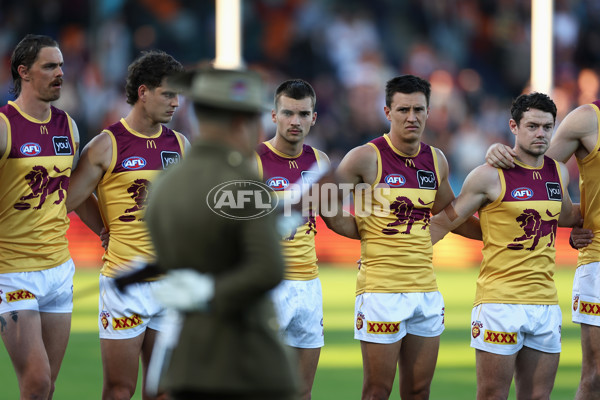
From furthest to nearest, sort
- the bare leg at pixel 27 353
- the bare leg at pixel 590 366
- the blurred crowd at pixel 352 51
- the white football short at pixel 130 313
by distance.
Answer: the blurred crowd at pixel 352 51 < the bare leg at pixel 590 366 < the white football short at pixel 130 313 < the bare leg at pixel 27 353

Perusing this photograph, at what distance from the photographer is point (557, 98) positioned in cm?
2147

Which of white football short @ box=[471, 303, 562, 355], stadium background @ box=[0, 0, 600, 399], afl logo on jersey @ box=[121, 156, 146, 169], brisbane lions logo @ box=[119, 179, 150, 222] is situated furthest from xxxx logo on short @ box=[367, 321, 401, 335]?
stadium background @ box=[0, 0, 600, 399]

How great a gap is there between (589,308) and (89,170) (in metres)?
→ 3.98

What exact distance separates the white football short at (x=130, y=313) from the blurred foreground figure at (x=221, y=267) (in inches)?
112

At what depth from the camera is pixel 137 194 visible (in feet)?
22.1

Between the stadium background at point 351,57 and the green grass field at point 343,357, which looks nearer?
the green grass field at point 343,357

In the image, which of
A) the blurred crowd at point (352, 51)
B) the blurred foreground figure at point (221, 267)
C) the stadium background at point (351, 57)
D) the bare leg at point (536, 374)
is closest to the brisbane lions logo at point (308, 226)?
the bare leg at point (536, 374)

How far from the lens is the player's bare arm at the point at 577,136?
6992mm

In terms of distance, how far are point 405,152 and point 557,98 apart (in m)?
15.5

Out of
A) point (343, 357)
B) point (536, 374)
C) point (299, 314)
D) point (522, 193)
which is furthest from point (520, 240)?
point (343, 357)

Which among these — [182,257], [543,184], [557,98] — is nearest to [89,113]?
[557,98]

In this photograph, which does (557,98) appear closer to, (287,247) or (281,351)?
(287,247)

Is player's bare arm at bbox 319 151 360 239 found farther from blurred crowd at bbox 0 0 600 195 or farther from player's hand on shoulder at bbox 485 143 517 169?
blurred crowd at bbox 0 0 600 195

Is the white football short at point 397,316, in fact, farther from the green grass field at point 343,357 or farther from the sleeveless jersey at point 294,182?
the green grass field at point 343,357
